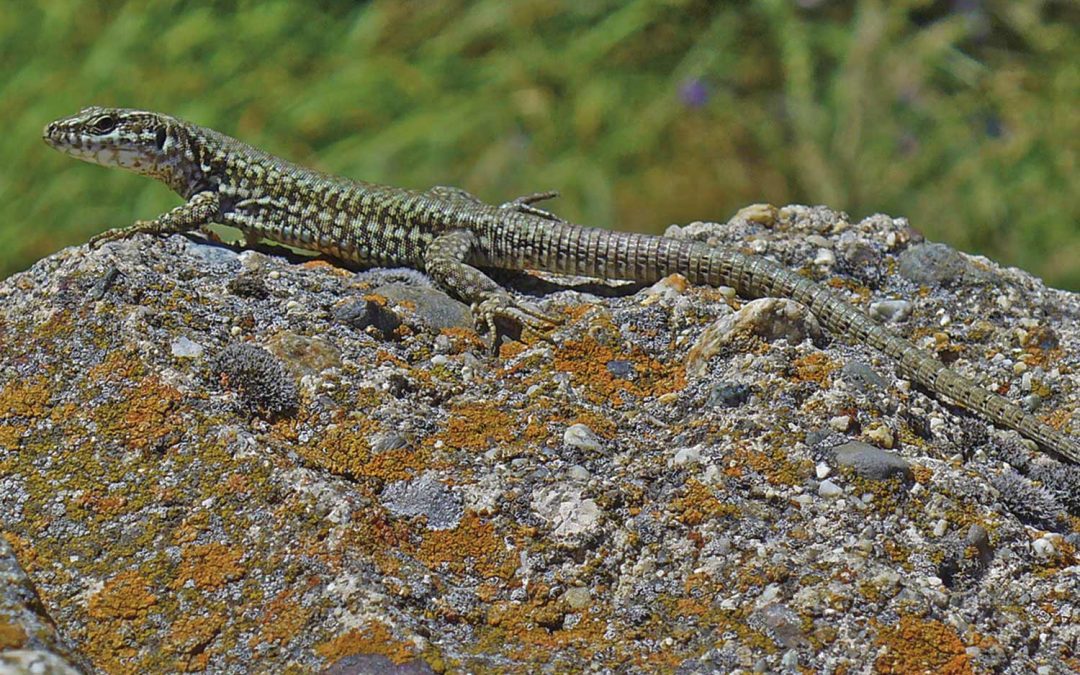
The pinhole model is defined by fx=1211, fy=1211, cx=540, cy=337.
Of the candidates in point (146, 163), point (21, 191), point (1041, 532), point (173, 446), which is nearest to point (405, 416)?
point (173, 446)

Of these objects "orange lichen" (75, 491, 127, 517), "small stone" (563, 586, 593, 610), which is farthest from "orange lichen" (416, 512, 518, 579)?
"orange lichen" (75, 491, 127, 517)

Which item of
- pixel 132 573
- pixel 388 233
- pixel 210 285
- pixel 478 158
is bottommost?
pixel 132 573

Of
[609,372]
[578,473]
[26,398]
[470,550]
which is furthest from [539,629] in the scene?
[26,398]

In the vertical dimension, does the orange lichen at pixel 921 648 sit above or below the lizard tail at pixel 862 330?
below

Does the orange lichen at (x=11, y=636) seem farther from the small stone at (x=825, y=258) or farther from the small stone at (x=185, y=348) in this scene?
the small stone at (x=825, y=258)

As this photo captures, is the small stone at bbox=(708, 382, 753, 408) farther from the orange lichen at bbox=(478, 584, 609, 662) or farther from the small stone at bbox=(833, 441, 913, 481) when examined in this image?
the orange lichen at bbox=(478, 584, 609, 662)

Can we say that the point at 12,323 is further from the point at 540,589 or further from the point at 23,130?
the point at 23,130

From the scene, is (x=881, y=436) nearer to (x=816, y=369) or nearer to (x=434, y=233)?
(x=816, y=369)

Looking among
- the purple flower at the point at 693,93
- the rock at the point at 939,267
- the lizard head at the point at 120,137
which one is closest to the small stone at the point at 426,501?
the rock at the point at 939,267
